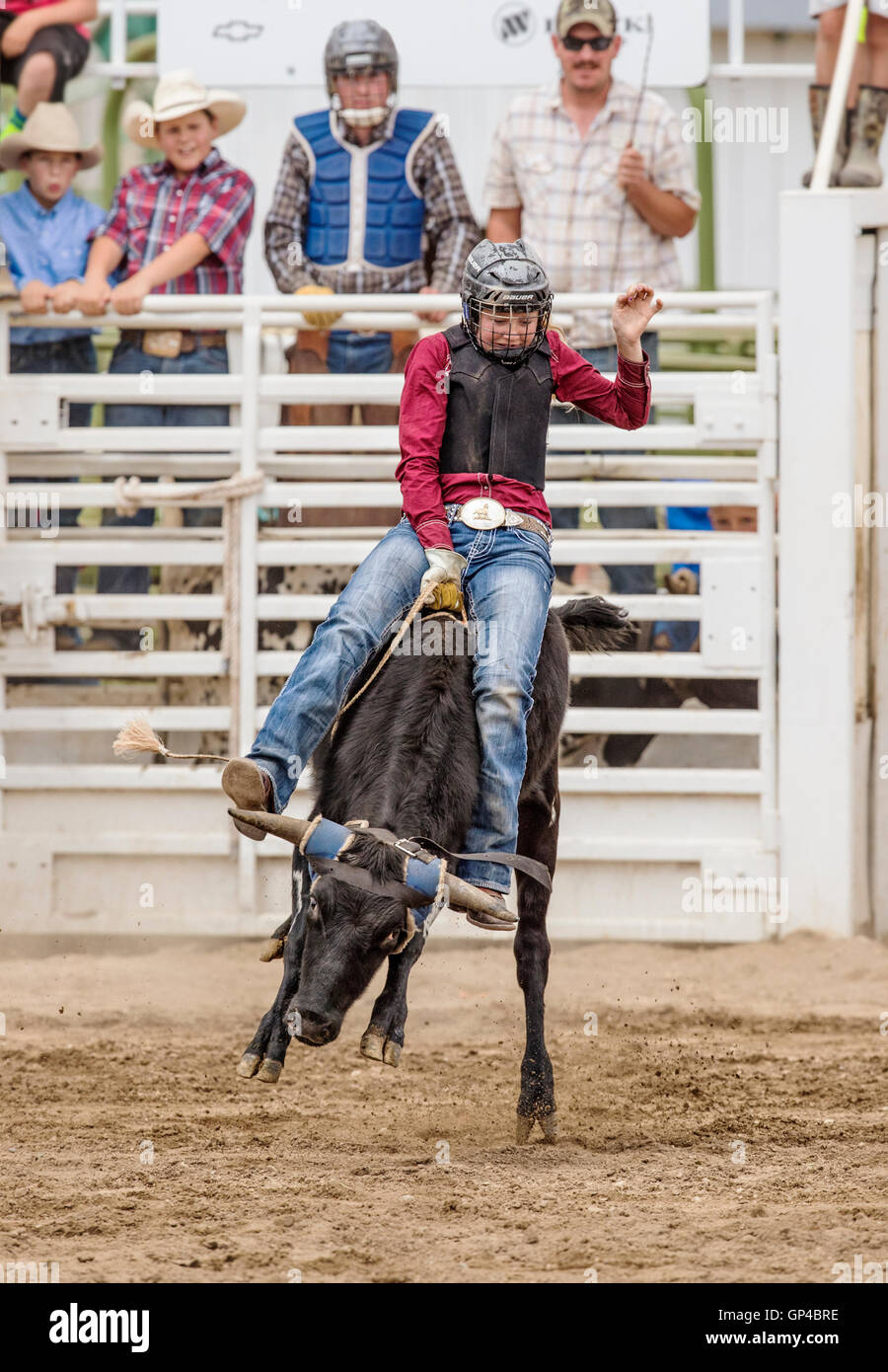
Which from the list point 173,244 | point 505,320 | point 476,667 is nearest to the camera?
point 476,667

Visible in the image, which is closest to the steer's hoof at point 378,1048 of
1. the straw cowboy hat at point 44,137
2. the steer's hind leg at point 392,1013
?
the steer's hind leg at point 392,1013

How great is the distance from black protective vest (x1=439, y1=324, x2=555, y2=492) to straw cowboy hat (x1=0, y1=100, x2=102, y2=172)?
3.90 m

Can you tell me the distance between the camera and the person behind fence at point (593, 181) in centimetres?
844

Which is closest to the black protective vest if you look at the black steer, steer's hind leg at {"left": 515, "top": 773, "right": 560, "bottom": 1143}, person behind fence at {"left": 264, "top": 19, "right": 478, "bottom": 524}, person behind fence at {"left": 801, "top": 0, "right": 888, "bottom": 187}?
the black steer

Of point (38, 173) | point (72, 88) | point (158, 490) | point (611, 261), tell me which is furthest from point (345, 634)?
point (72, 88)

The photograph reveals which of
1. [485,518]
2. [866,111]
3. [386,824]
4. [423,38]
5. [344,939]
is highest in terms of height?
[423,38]

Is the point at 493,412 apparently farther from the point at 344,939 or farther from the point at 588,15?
the point at 588,15

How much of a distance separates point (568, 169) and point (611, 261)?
50 cm

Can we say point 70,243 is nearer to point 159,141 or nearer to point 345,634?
point 159,141

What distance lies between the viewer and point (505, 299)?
534 cm

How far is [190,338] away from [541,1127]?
4742 millimetres

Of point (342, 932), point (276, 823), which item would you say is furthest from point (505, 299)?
point (342, 932)

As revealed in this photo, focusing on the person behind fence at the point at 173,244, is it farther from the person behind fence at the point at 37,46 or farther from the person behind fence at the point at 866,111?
the person behind fence at the point at 866,111

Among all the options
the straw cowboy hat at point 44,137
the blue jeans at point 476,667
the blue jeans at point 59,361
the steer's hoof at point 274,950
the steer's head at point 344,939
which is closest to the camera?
the steer's head at point 344,939
